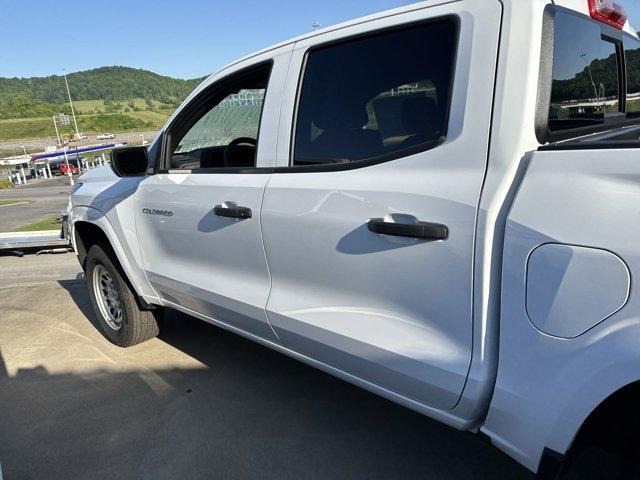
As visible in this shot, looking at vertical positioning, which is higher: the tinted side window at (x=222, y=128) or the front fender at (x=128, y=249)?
the tinted side window at (x=222, y=128)

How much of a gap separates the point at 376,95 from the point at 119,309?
2773mm

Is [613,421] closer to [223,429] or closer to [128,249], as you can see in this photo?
[223,429]

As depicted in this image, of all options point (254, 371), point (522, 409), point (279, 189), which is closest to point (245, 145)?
point (279, 189)

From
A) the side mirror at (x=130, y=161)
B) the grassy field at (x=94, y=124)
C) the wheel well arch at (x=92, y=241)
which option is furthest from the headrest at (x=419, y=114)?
the grassy field at (x=94, y=124)

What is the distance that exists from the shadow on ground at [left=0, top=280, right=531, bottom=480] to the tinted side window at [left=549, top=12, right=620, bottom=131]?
1.63m

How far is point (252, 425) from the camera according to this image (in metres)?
2.78

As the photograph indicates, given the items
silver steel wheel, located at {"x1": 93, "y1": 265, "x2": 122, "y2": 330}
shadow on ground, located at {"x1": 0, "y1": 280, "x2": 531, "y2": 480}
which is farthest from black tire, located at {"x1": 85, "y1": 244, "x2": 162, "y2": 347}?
shadow on ground, located at {"x1": 0, "y1": 280, "x2": 531, "y2": 480}

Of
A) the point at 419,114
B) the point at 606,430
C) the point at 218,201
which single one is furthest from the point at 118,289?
the point at 606,430

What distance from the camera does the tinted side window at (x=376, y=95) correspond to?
179 cm

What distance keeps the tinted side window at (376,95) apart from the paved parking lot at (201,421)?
148cm

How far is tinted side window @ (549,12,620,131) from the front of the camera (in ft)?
5.59

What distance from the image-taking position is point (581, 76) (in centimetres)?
192

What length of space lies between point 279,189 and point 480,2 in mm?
1074

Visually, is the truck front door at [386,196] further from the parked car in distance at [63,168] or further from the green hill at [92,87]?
the green hill at [92,87]
